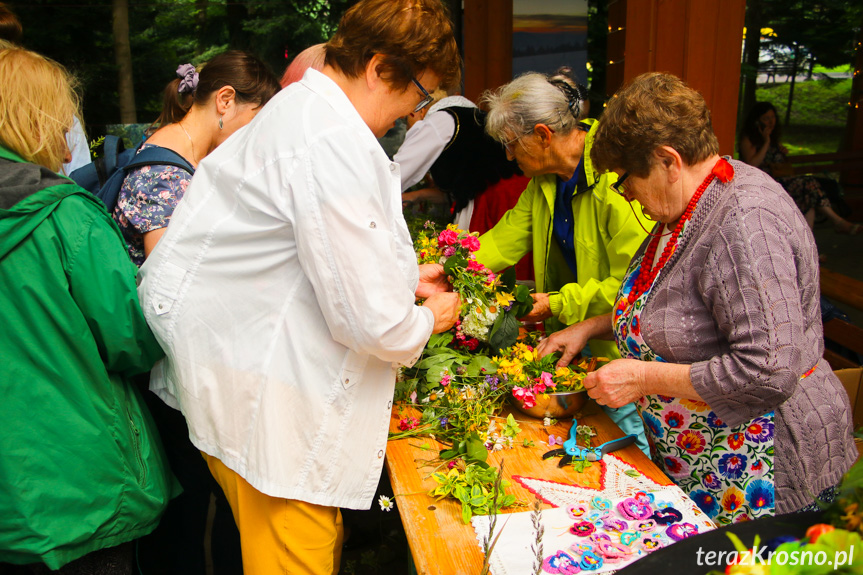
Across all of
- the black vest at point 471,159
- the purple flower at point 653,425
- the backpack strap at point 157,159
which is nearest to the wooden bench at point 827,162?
the black vest at point 471,159

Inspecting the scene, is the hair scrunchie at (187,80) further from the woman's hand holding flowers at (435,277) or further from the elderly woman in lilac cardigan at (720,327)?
the elderly woman in lilac cardigan at (720,327)

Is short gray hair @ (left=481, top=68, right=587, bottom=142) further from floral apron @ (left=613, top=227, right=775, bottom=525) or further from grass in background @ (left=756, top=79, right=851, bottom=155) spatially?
grass in background @ (left=756, top=79, right=851, bottom=155)

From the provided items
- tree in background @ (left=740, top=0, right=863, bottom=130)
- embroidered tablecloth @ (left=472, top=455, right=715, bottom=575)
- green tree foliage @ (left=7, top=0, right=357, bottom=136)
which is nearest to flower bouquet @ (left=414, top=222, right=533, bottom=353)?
embroidered tablecloth @ (left=472, top=455, right=715, bottom=575)

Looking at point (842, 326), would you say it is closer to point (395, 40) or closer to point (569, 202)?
point (569, 202)

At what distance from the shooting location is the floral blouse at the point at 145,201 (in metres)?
2.13

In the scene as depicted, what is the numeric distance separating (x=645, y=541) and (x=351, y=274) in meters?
0.86

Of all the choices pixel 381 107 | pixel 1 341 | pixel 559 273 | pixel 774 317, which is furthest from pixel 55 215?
pixel 559 273

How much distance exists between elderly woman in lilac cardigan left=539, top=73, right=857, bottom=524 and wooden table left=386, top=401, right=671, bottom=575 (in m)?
0.20

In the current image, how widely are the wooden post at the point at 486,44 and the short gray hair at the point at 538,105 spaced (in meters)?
3.49

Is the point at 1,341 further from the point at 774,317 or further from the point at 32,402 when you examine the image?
the point at 774,317

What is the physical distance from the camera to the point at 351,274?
1.41m

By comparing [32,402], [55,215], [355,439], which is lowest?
[355,439]

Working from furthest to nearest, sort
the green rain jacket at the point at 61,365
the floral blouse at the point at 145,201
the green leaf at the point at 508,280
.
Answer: the green leaf at the point at 508,280
the floral blouse at the point at 145,201
the green rain jacket at the point at 61,365

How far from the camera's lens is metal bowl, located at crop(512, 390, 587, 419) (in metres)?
2.02
